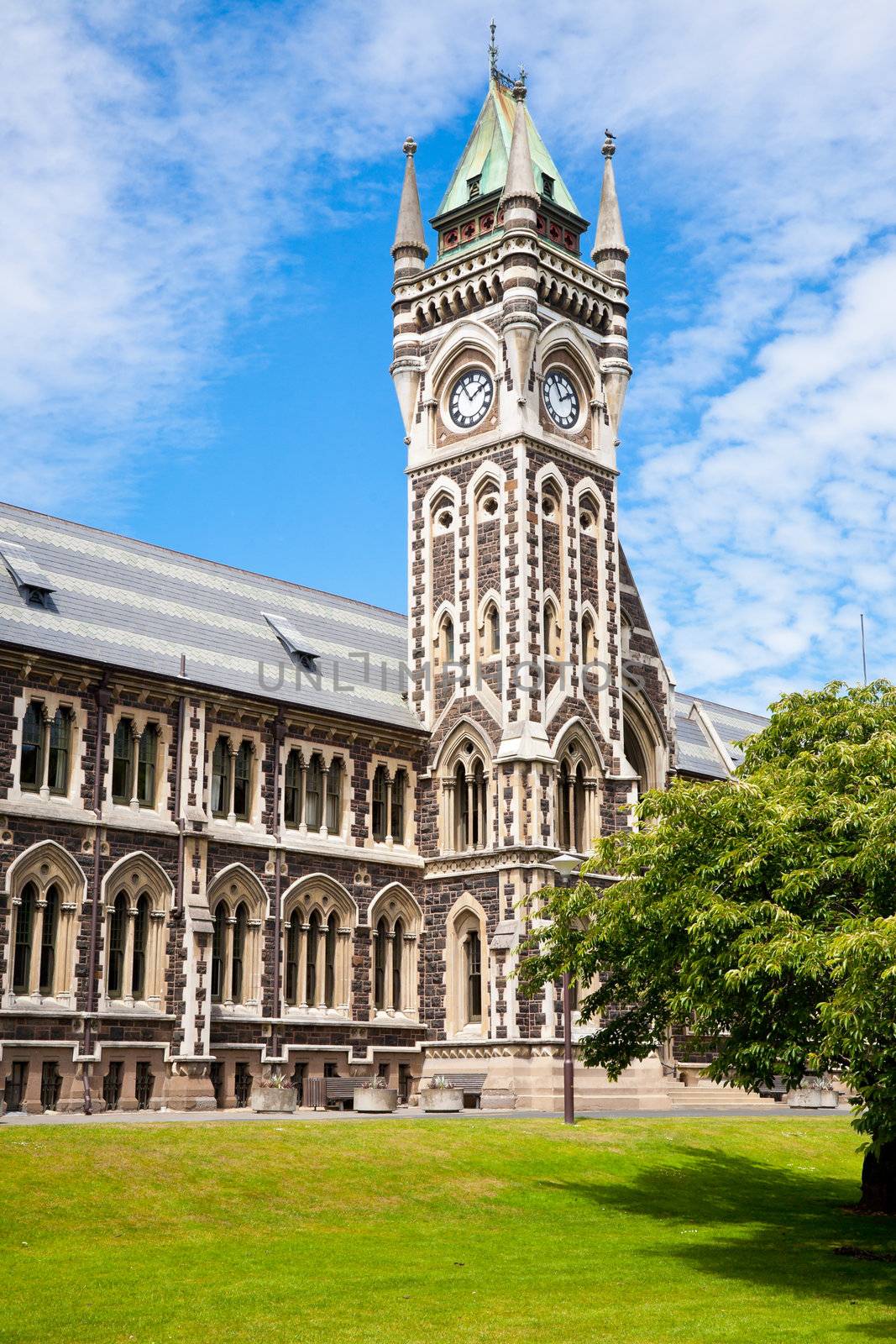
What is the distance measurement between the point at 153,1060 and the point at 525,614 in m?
17.7

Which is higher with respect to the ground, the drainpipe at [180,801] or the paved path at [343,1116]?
the drainpipe at [180,801]

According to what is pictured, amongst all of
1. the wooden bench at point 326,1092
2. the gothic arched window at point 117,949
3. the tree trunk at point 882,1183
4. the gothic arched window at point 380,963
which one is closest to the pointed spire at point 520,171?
the gothic arched window at point 380,963

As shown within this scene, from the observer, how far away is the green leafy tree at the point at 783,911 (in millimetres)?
21125

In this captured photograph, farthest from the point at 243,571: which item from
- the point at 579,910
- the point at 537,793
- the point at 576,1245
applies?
the point at 576,1245

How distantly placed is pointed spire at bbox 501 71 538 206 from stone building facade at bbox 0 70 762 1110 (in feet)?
0.41

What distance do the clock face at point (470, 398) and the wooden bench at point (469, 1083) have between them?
21.4 m

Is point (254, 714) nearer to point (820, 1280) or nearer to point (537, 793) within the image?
point (537, 793)

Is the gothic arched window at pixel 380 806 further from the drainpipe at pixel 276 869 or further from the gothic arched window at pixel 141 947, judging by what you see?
the gothic arched window at pixel 141 947

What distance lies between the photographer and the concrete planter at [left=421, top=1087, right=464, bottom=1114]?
39188 millimetres

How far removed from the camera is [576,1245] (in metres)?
23.5

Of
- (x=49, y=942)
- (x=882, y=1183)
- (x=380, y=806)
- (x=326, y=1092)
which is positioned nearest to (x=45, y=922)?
(x=49, y=942)

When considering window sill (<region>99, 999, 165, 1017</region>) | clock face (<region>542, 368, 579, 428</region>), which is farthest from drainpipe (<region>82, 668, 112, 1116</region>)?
clock face (<region>542, 368, 579, 428</region>)

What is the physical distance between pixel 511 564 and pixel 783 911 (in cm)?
2799

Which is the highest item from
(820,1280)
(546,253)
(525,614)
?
(546,253)
